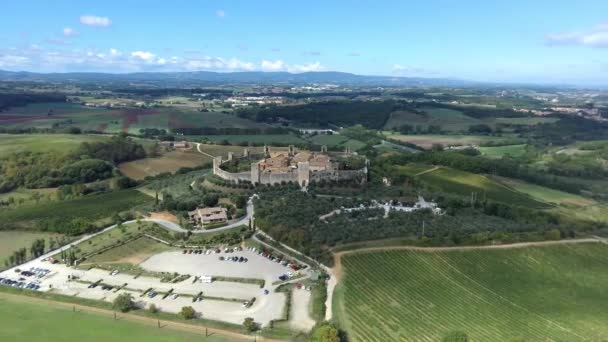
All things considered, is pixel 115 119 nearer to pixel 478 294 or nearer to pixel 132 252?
pixel 132 252

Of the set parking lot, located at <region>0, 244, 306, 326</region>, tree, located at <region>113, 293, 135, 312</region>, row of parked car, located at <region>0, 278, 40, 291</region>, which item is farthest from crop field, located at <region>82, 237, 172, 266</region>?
tree, located at <region>113, 293, 135, 312</region>

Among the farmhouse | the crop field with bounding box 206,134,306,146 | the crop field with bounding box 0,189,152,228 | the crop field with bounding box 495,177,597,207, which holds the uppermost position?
the farmhouse

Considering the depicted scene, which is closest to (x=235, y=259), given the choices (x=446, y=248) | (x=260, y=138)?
(x=446, y=248)

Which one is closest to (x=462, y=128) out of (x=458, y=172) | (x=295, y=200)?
(x=458, y=172)

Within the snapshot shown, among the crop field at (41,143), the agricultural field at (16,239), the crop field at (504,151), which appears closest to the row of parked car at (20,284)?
the agricultural field at (16,239)

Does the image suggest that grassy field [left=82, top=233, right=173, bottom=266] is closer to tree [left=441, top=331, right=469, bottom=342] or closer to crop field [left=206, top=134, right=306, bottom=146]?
tree [left=441, top=331, right=469, bottom=342]

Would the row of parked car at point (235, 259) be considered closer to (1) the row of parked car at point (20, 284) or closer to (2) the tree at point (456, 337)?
(1) the row of parked car at point (20, 284)
